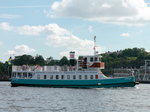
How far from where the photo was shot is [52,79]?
84375mm

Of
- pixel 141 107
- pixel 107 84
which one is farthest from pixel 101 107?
pixel 107 84

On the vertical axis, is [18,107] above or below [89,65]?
below

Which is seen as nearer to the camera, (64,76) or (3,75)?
(64,76)

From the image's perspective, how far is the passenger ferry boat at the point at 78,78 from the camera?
80.1m

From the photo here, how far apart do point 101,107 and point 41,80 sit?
37.6 metres

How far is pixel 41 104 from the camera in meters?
51.8

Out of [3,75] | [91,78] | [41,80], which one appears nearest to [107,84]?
[91,78]

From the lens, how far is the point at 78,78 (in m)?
82.1

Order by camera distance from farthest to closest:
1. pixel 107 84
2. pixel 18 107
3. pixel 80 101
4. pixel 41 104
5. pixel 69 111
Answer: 1. pixel 107 84
2. pixel 80 101
3. pixel 41 104
4. pixel 18 107
5. pixel 69 111

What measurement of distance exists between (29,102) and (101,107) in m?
11.1

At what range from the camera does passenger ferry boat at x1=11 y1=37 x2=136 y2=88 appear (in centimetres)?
8006

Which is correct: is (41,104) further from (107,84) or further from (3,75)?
(3,75)

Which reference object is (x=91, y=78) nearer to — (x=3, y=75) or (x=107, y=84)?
(x=107, y=84)

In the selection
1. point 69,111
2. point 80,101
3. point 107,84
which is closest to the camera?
point 69,111
